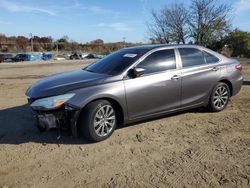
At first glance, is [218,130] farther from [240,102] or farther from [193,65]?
[240,102]

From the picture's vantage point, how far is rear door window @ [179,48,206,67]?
6.70m

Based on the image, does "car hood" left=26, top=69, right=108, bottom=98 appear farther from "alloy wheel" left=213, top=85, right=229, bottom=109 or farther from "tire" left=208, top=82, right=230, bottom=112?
"alloy wheel" left=213, top=85, right=229, bottom=109

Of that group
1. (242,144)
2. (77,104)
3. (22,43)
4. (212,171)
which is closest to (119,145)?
(77,104)

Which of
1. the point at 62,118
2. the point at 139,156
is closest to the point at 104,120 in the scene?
the point at 62,118

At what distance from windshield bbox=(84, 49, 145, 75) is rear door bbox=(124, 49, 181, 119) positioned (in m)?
0.20

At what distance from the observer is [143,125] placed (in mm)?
6297

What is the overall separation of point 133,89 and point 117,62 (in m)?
0.76

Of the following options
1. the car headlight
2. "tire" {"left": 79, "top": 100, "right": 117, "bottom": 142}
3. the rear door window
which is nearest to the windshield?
"tire" {"left": 79, "top": 100, "right": 117, "bottom": 142}

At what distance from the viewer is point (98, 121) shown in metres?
5.40

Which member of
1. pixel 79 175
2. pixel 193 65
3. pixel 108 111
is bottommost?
pixel 79 175

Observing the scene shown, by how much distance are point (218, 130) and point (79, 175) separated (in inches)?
114

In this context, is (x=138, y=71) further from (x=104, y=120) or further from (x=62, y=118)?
(x=62, y=118)

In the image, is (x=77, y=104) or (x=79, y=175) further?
(x=77, y=104)

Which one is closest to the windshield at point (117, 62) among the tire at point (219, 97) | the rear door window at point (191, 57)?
the rear door window at point (191, 57)
